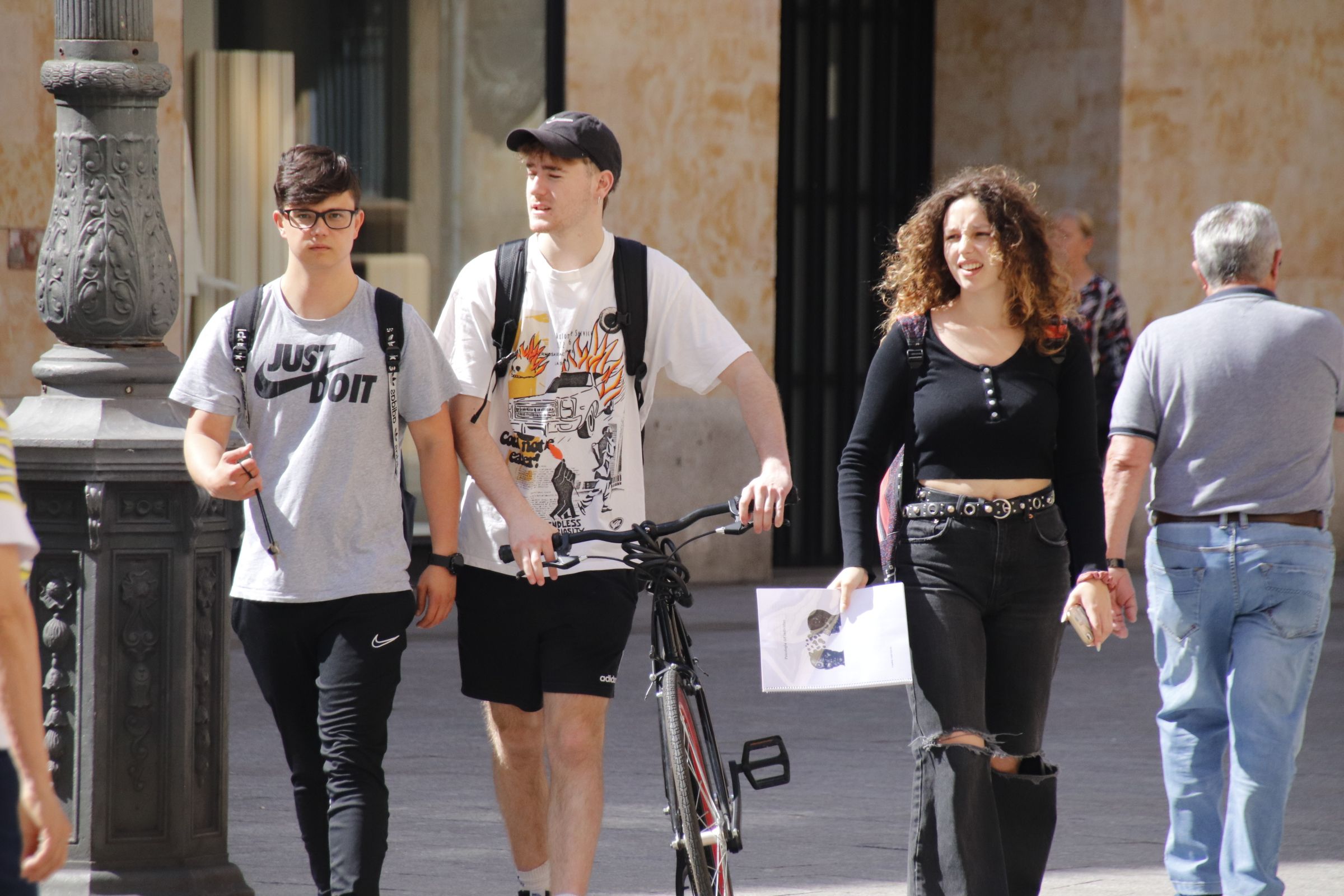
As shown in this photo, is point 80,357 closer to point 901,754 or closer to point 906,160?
point 901,754

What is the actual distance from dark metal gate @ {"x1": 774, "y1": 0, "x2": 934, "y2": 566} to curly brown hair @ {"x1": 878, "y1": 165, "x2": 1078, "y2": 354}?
816 centimetres

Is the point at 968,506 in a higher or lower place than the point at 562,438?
lower

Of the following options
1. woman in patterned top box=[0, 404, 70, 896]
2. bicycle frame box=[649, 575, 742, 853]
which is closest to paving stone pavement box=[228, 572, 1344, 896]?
bicycle frame box=[649, 575, 742, 853]

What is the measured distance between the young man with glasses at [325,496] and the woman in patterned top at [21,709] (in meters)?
1.66

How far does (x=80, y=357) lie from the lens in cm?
503

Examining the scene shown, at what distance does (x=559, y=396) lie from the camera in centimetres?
462

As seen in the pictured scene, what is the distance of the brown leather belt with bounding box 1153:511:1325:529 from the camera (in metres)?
5.02

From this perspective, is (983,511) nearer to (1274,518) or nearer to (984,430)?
(984,430)

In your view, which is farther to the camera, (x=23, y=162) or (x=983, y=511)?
(x=23, y=162)

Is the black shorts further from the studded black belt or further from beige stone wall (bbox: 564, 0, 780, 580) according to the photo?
beige stone wall (bbox: 564, 0, 780, 580)

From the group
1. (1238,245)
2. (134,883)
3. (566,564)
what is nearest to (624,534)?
(566,564)

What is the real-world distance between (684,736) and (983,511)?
0.85 metres

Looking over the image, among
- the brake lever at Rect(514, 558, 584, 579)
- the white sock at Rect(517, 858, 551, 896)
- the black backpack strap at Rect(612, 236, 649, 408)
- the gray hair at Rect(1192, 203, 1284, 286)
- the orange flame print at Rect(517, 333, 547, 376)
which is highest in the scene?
the gray hair at Rect(1192, 203, 1284, 286)

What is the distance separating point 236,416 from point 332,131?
23.3ft
